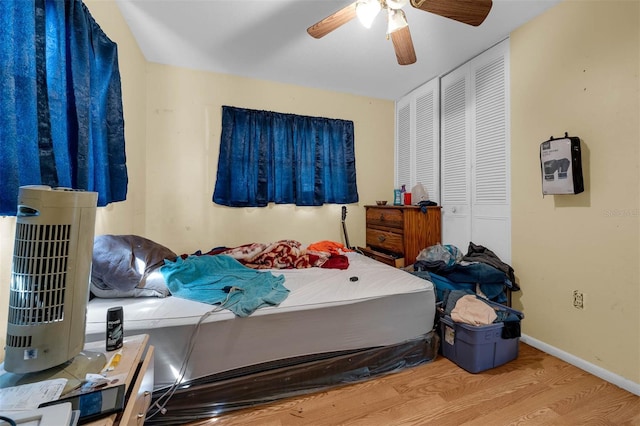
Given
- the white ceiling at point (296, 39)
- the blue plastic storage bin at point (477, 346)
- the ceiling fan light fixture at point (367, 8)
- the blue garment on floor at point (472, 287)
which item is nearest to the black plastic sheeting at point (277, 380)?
the blue plastic storage bin at point (477, 346)

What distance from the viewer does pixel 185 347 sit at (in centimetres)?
125

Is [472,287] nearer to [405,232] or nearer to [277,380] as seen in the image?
[405,232]

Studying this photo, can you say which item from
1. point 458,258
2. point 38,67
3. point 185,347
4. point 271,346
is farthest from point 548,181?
point 38,67

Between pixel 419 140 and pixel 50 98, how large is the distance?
316 centimetres

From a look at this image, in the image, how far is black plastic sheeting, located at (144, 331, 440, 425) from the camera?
1.26 meters

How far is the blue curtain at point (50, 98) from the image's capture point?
943mm

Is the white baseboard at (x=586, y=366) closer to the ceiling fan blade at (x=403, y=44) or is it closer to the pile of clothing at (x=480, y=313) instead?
the pile of clothing at (x=480, y=313)

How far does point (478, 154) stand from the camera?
2.41 m

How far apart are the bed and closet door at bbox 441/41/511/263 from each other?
1046mm

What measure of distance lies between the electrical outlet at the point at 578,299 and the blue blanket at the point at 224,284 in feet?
6.42

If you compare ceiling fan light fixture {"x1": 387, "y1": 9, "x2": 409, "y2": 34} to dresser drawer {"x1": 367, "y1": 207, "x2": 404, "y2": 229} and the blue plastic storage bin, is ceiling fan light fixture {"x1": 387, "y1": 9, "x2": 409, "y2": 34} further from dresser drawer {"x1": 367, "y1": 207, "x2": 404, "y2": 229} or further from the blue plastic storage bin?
the blue plastic storage bin

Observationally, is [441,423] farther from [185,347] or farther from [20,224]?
[20,224]

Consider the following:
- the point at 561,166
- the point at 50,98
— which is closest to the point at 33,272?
the point at 50,98

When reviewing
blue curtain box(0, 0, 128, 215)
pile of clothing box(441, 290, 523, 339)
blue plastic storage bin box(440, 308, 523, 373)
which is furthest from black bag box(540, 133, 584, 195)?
blue curtain box(0, 0, 128, 215)
